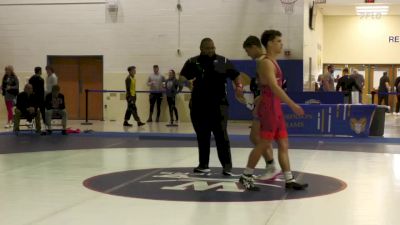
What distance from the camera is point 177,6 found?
20.2 meters

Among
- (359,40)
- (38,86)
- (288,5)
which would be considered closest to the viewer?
(38,86)

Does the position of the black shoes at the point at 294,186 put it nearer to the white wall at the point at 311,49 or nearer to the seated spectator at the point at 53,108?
the seated spectator at the point at 53,108

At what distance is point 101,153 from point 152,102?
967 cm

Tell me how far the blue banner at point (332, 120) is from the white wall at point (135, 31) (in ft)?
19.5

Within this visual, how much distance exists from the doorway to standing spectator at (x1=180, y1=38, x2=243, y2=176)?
13.8 meters

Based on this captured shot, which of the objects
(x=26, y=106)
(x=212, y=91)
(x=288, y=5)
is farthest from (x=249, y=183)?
(x=288, y=5)

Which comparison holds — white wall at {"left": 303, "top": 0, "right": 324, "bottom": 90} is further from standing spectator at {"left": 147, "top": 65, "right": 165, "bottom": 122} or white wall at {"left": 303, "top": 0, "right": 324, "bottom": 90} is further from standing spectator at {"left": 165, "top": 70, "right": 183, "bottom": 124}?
standing spectator at {"left": 147, "top": 65, "right": 165, "bottom": 122}

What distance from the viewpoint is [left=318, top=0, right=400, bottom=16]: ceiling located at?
930 inches

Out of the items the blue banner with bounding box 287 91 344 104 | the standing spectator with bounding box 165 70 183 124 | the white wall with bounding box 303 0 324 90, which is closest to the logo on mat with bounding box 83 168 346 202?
the blue banner with bounding box 287 91 344 104

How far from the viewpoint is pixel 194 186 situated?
6883 mm

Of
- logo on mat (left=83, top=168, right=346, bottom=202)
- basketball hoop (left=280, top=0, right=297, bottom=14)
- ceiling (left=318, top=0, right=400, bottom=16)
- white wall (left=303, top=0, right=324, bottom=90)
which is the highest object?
ceiling (left=318, top=0, right=400, bottom=16)

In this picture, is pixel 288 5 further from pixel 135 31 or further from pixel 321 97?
pixel 135 31

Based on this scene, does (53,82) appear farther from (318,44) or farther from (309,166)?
(318,44)

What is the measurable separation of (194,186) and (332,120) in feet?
25.2
